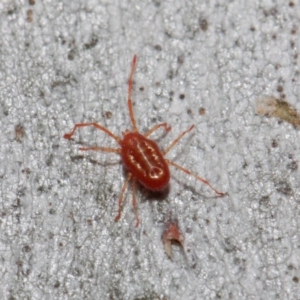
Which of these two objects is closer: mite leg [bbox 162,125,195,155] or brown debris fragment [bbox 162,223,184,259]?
brown debris fragment [bbox 162,223,184,259]

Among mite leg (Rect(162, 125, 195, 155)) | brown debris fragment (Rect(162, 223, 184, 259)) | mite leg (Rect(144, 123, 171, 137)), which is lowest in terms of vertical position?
brown debris fragment (Rect(162, 223, 184, 259))

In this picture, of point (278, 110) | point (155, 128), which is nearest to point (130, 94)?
point (155, 128)

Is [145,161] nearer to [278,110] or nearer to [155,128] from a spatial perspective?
[155,128]

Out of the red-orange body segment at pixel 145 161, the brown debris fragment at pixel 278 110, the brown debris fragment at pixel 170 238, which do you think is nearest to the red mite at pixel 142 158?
the red-orange body segment at pixel 145 161

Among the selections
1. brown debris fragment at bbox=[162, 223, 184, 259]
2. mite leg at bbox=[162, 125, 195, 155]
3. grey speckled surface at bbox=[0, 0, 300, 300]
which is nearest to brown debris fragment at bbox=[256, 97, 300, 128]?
grey speckled surface at bbox=[0, 0, 300, 300]

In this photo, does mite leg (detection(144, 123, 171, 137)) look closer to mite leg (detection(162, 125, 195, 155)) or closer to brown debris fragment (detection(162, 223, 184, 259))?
mite leg (detection(162, 125, 195, 155))

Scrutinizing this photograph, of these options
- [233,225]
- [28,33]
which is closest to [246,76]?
[233,225]

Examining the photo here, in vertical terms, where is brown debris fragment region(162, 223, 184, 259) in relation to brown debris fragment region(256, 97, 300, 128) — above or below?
below
